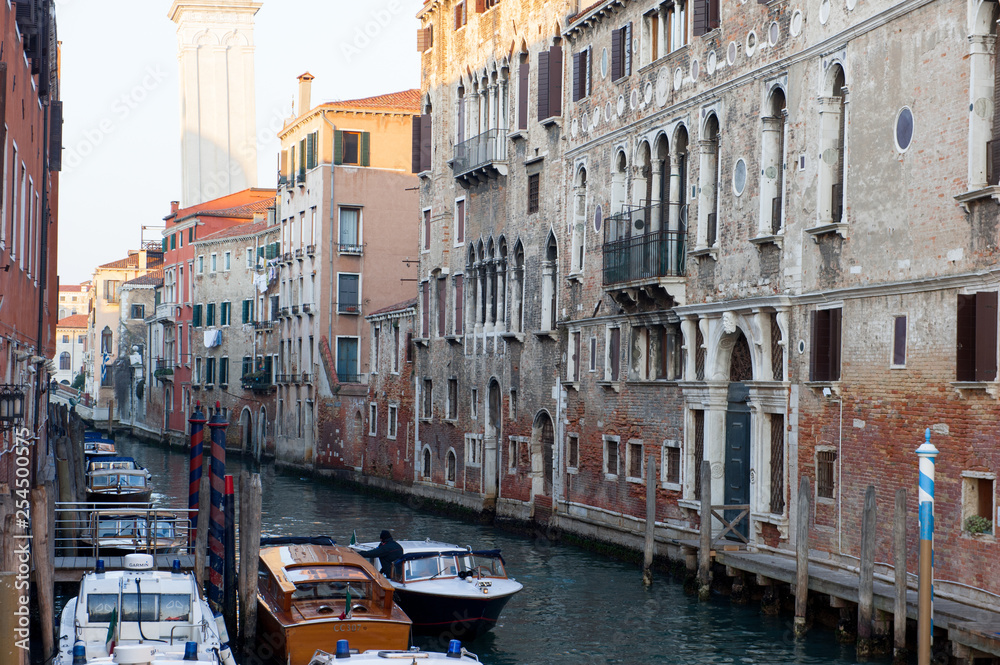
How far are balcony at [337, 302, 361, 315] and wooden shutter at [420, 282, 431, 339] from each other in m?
9.35

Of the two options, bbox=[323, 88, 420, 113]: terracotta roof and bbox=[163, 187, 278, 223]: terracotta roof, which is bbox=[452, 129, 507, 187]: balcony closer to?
bbox=[323, 88, 420, 113]: terracotta roof

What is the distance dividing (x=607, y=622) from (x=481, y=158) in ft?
47.1

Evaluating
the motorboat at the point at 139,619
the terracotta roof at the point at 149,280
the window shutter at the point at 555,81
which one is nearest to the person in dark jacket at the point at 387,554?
the motorboat at the point at 139,619

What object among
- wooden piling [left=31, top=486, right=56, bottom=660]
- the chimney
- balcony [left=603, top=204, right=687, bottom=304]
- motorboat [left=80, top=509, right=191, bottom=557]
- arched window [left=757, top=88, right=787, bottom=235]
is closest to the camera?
wooden piling [left=31, top=486, right=56, bottom=660]

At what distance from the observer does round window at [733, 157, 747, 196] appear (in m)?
19.5

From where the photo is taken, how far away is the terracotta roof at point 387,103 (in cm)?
4371

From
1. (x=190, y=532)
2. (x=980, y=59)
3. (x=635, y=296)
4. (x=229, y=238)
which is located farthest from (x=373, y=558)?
(x=229, y=238)

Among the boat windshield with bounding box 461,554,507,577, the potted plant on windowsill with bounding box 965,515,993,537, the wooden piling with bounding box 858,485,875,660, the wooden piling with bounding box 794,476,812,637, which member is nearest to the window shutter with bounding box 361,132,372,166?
the boat windshield with bounding box 461,554,507,577

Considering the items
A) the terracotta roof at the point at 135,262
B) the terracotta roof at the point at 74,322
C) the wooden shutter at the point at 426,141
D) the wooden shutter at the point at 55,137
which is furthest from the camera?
the terracotta roof at the point at 74,322

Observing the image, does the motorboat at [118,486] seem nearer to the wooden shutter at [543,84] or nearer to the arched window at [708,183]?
the wooden shutter at [543,84]

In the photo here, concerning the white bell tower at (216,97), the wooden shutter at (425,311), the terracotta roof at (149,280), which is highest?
the white bell tower at (216,97)

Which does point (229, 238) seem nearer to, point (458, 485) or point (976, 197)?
point (458, 485)

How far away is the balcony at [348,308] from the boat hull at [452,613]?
2734cm

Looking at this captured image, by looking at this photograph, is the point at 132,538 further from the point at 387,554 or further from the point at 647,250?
the point at 647,250
